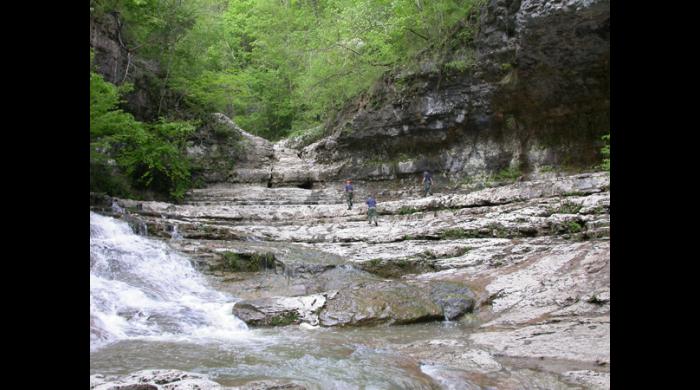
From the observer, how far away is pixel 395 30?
2125 centimetres

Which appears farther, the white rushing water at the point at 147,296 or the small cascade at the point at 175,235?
the small cascade at the point at 175,235

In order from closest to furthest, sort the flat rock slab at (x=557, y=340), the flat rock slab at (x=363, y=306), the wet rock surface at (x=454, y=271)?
the flat rock slab at (x=557, y=340), the wet rock surface at (x=454, y=271), the flat rock slab at (x=363, y=306)

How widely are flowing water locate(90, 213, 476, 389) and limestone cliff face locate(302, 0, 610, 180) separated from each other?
11.6m

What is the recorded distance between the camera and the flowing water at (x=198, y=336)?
614 cm

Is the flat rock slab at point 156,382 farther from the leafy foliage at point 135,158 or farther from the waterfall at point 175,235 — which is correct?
the leafy foliage at point 135,158

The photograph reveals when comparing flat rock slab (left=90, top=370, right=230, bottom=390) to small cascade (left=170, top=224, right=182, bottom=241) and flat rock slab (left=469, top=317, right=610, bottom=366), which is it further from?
small cascade (left=170, top=224, right=182, bottom=241)

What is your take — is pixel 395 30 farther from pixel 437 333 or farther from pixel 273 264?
pixel 437 333

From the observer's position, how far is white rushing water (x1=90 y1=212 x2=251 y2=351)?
28.5ft

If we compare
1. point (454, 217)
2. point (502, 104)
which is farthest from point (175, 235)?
point (502, 104)

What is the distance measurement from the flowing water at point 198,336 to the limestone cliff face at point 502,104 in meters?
11.6

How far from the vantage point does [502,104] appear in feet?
63.5

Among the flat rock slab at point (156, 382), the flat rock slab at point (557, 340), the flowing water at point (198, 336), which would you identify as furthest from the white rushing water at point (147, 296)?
the flat rock slab at point (557, 340)
